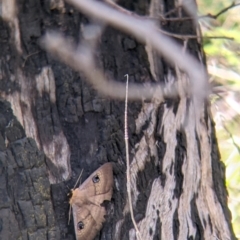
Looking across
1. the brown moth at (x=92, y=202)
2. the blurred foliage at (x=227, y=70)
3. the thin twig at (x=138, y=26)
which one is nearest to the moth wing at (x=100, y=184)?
the brown moth at (x=92, y=202)

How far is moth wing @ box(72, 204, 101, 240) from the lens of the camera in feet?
4.36

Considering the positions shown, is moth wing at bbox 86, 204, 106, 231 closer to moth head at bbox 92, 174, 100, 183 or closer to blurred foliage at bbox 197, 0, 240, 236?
moth head at bbox 92, 174, 100, 183

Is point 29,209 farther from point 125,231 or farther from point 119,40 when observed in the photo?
point 119,40

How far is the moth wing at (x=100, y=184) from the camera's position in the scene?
134 cm

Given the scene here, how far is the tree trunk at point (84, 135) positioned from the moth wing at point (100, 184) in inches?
0.7

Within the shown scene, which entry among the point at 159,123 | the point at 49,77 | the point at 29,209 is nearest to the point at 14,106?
the point at 49,77

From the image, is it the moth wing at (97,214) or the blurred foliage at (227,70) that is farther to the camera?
the blurred foliage at (227,70)

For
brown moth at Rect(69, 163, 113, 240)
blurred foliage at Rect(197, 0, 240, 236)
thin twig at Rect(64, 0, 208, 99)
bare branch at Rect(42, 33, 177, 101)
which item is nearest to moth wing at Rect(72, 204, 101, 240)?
brown moth at Rect(69, 163, 113, 240)

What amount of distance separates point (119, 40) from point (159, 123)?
8.5 inches

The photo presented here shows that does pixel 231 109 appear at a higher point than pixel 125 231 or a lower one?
higher

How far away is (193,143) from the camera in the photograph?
153 cm

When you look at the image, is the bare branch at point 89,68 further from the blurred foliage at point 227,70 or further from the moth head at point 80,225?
the blurred foliage at point 227,70

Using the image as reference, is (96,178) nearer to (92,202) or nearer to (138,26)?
(92,202)

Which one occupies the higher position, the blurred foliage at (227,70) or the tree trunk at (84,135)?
the blurred foliage at (227,70)
